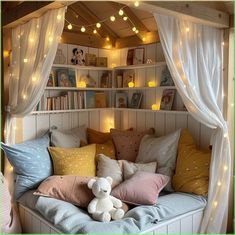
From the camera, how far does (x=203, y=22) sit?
2.72m

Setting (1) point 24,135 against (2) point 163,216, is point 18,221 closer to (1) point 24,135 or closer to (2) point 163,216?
(1) point 24,135

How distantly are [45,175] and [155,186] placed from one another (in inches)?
41.3

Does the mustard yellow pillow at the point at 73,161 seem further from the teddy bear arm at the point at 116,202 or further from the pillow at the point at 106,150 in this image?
the teddy bear arm at the point at 116,202

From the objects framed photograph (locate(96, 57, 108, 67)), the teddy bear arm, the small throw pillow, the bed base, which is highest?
framed photograph (locate(96, 57, 108, 67))

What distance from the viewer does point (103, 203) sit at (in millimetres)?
2381

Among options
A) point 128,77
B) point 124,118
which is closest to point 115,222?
point 124,118

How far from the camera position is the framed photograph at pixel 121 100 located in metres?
4.00

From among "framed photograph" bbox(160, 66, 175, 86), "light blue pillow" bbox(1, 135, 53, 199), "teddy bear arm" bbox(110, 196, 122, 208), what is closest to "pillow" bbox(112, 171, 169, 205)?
"teddy bear arm" bbox(110, 196, 122, 208)

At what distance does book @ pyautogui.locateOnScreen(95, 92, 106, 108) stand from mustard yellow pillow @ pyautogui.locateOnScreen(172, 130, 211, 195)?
1.36m

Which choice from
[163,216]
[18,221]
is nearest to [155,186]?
[163,216]

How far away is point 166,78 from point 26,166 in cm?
179

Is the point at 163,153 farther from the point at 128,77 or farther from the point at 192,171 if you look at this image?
the point at 128,77

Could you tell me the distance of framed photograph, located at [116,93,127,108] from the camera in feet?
13.1

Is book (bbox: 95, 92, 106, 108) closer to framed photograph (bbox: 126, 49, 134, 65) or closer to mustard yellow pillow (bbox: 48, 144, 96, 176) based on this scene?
framed photograph (bbox: 126, 49, 134, 65)
